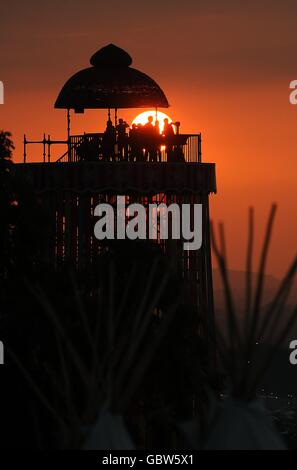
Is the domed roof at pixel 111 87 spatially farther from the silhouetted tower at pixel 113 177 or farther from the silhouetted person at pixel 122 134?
the silhouetted person at pixel 122 134

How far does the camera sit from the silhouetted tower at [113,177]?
7388 cm

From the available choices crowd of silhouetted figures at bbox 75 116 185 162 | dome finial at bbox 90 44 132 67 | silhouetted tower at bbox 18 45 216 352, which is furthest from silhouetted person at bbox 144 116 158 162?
dome finial at bbox 90 44 132 67

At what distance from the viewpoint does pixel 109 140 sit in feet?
228

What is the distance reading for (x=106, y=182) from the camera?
249ft

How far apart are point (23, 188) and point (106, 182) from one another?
51.5 ft

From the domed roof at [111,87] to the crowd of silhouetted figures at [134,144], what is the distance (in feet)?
5.10

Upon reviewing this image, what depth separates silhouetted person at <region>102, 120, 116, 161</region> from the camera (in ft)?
225

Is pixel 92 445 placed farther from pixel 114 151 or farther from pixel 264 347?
pixel 114 151

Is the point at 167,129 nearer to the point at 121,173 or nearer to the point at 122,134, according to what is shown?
the point at 122,134

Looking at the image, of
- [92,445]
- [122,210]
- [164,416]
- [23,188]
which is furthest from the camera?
[122,210]

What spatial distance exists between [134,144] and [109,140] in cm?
122

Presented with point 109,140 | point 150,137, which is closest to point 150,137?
point 150,137

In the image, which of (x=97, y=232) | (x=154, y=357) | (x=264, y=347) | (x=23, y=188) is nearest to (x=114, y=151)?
(x=97, y=232)

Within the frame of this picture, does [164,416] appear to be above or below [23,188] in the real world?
below
